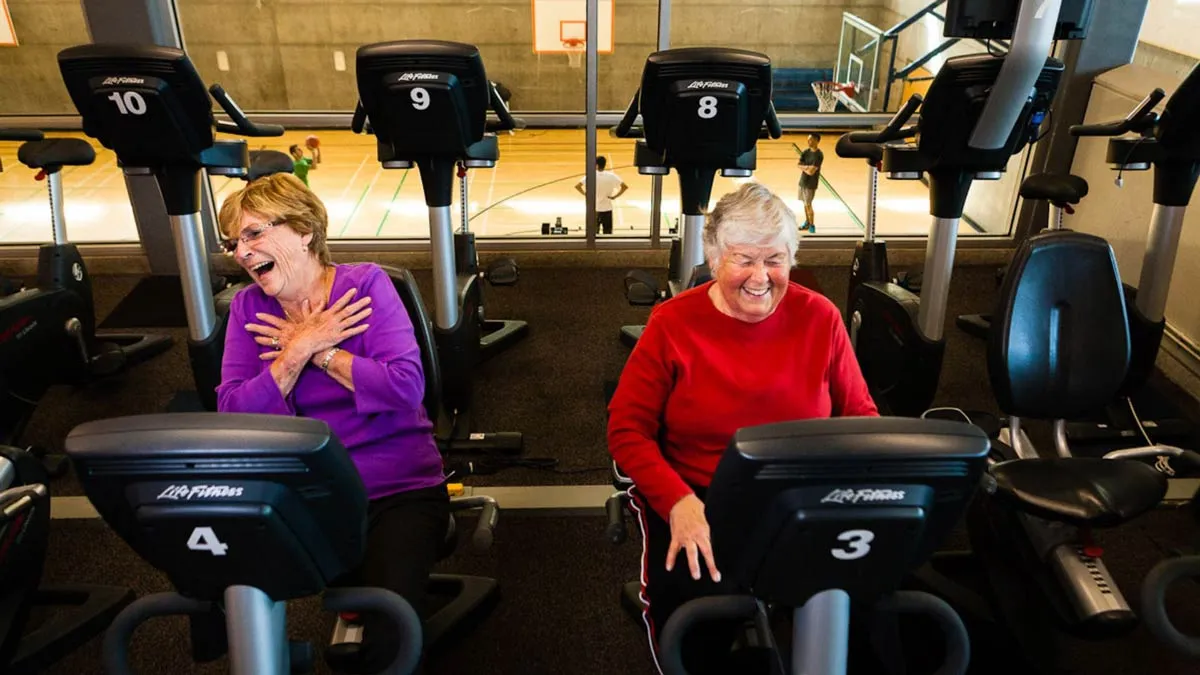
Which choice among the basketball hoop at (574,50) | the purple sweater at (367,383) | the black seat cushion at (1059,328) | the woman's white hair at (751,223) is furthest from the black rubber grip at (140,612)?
the basketball hoop at (574,50)

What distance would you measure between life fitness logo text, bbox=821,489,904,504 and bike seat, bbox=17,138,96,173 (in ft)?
10.5

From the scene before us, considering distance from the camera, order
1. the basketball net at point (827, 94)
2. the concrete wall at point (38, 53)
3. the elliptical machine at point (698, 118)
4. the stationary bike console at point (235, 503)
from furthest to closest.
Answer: the basketball net at point (827, 94), the concrete wall at point (38, 53), the elliptical machine at point (698, 118), the stationary bike console at point (235, 503)

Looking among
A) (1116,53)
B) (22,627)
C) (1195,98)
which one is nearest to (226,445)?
(22,627)

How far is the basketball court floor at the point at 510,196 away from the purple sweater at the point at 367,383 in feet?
9.86

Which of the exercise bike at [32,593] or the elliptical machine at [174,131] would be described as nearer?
the exercise bike at [32,593]

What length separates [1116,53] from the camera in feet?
13.9

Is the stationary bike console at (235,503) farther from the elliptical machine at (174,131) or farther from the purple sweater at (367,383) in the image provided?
the elliptical machine at (174,131)

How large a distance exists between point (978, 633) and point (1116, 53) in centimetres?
333

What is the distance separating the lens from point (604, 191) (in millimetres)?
4781

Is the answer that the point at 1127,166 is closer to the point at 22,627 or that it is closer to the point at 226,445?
the point at 226,445

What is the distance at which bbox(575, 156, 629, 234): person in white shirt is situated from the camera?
4.70 metres

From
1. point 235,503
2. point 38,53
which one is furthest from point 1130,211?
point 38,53

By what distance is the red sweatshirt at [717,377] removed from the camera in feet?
6.01

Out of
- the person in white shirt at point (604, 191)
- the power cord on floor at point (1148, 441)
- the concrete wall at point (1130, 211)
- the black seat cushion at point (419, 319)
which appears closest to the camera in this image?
the black seat cushion at point (419, 319)
